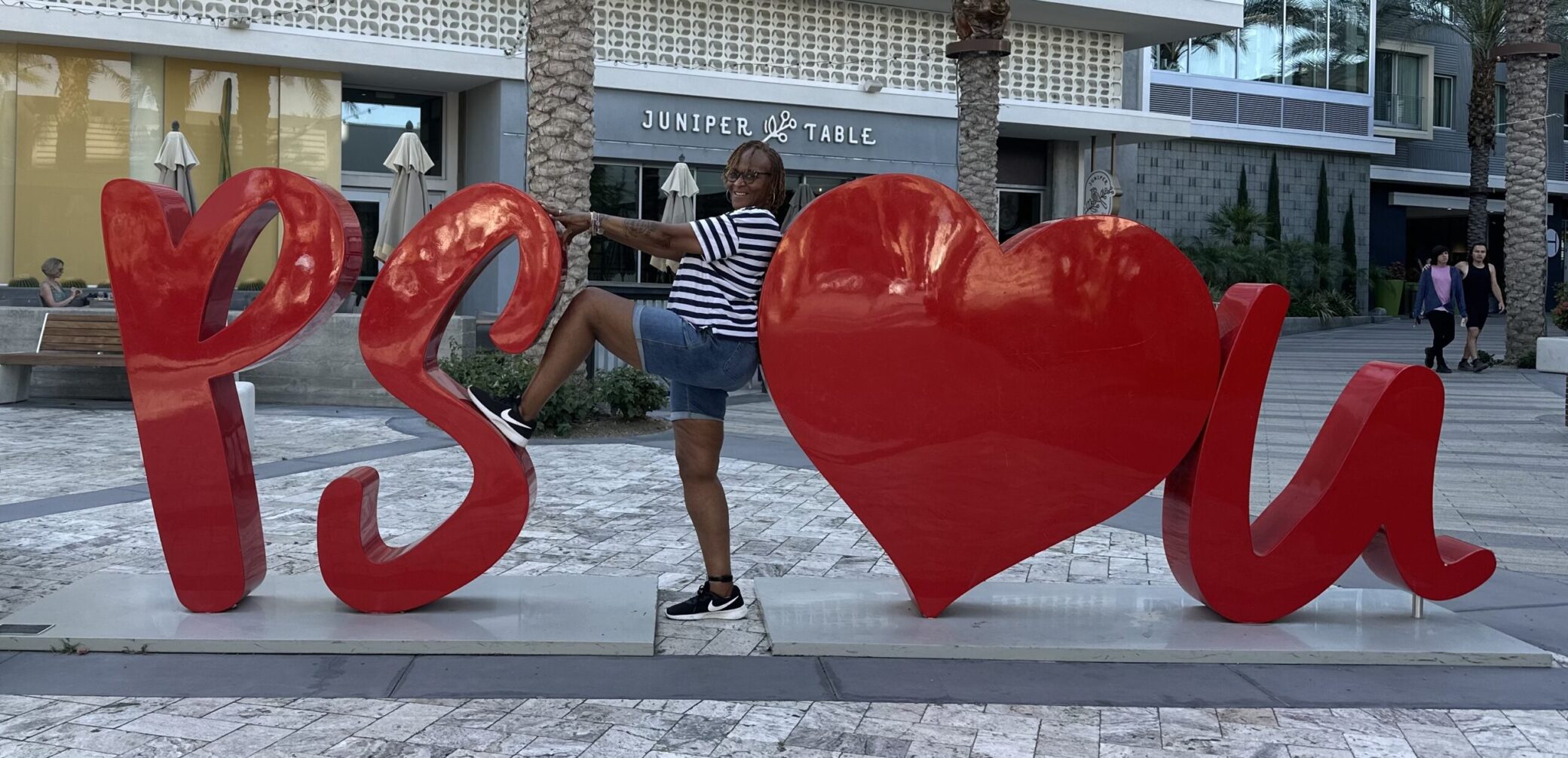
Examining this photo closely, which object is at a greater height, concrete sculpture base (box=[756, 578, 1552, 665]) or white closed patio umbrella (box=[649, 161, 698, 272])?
white closed patio umbrella (box=[649, 161, 698, 272])

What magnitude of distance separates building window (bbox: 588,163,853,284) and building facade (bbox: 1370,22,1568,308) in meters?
21.7

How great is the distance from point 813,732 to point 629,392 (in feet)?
26.6

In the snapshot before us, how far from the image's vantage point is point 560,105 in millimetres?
11367

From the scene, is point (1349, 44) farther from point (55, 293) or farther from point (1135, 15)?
point (55, 293)

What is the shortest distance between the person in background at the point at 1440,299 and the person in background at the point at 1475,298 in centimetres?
37

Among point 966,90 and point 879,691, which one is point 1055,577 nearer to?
point 879,691

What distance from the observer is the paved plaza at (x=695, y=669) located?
383 cm

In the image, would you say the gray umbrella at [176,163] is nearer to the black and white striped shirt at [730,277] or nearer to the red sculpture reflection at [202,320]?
the red sculpture reflection at [202,320]

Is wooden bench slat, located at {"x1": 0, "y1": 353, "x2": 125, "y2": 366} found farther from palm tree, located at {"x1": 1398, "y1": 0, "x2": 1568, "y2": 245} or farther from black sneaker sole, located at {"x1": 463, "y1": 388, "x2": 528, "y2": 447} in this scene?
palm tree, located at {"x1": 1398, "y1": 0, "x2": 1568, "y2": 245}

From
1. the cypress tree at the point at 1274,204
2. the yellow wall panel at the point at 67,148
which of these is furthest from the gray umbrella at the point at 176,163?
the cypress tree at the point at 1274,204

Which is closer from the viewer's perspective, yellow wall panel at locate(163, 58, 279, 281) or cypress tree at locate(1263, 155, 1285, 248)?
yellow wall panel at locate(163, 58, 279, 281)

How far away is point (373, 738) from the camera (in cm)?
376

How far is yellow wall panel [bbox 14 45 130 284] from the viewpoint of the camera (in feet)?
62.2

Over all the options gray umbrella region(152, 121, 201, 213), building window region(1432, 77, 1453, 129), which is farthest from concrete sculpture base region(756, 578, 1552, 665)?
building window region(1432, 77, 1453, 129)
